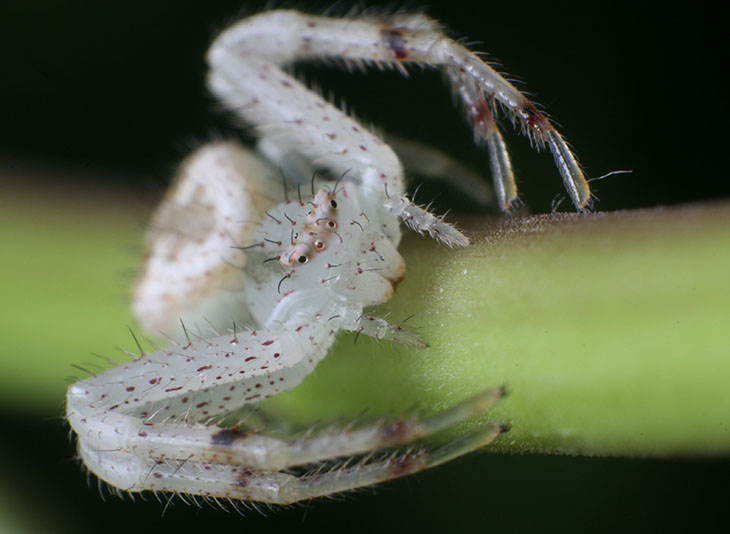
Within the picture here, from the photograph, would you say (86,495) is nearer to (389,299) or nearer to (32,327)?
(32,327)

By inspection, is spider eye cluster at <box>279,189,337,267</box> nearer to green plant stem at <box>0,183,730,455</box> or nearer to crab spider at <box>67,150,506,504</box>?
crab spider at <box>67,150,506,504</box>

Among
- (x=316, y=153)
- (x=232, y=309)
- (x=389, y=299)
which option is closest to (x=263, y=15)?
(x=316, y=153)

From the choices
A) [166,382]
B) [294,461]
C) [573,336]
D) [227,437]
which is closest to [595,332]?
[573,336]

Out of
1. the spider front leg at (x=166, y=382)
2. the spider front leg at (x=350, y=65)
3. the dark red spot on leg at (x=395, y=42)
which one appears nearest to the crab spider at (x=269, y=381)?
the spider front leg at (x=166, y=382)

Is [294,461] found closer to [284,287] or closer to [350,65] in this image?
[284,287]

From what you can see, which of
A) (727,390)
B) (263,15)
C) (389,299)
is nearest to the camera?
(727,390)

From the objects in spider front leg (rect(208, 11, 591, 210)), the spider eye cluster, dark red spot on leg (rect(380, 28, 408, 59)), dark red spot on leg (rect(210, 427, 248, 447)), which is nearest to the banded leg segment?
dark red spot on leg (rect(210, 427, 248, 447))

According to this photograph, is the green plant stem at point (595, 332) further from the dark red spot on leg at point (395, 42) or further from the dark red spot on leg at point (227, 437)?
the dark red spot on leg at point (395, 42)

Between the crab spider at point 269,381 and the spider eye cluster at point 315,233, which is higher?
the spider eye cluster at point 315,233
